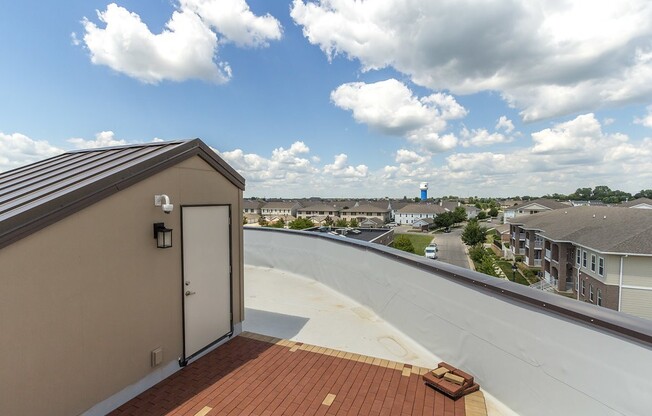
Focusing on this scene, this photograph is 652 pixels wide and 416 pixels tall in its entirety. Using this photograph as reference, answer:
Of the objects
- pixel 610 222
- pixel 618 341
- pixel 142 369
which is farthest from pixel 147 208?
pixel 610 222

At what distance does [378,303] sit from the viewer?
5816 mm

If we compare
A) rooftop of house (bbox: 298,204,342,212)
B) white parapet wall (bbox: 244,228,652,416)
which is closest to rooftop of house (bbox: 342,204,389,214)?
rooftop of house (bbox: 298,204,342,212)

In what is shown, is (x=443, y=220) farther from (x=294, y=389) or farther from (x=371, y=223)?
(x=294, y=389)

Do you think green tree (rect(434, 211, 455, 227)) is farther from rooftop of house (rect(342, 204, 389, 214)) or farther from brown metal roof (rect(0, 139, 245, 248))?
brown metal roof (rect(0, 139, 245, 248))

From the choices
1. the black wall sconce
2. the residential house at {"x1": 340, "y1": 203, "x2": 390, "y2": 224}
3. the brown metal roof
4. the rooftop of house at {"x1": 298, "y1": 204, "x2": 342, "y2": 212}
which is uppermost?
the brown metal roof

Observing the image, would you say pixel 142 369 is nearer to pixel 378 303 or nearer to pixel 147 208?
pixel 147 208

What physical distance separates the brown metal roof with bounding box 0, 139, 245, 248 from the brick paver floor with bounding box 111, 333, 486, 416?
6.95ft

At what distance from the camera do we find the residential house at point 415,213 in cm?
9306

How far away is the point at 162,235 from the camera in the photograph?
354 centimetres

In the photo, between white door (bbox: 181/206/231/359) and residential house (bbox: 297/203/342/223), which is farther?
residential house (bbox: 297/203/342/223)

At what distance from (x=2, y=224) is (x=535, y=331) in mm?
4503

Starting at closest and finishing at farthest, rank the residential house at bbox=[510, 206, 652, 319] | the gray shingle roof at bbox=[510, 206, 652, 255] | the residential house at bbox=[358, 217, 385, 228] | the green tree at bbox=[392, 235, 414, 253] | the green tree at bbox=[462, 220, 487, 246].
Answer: the residential house at bbox=[510, 206, 652, 319] → the gray shingle roof at bbox=[510, 206, 652, 255] → the green tree at bbox=[392, 235, 414, 253] → the green tree at bbox=[462, 220, 487, 246] → the residential house at bbox=[358, 217, 385, 228]

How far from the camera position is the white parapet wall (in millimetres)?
2184

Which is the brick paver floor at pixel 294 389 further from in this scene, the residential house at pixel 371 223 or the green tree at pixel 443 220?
the green tree at pixel 443 220
